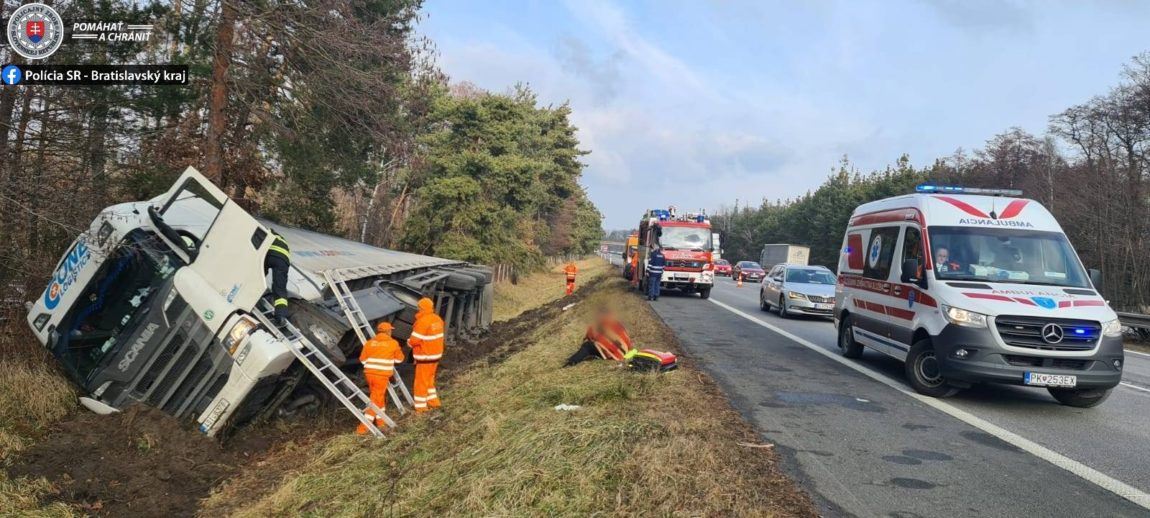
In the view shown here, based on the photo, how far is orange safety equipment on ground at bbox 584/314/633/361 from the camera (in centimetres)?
953

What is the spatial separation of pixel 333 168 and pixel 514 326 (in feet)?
21.2

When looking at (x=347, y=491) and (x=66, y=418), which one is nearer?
(x=347, y=491)

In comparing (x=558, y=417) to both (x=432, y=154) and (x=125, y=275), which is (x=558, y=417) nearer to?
(x=125, y=275)

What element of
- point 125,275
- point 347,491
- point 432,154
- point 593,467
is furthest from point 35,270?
point 432,154

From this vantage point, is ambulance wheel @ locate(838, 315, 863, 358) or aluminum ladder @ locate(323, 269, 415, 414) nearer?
aluminum ladder @ locate(323, 269, 415, 414)

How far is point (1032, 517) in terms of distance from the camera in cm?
464

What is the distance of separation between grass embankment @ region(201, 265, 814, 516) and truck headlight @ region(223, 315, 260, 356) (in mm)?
1298

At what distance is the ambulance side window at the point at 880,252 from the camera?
381 inches

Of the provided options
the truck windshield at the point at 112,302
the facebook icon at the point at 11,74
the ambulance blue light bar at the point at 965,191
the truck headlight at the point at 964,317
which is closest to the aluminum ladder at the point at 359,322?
the truck windshield at the point at 112,302

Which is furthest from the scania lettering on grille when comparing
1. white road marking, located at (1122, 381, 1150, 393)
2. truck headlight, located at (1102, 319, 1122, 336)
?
white road marking, located at (1122, 381, 1150, 393)

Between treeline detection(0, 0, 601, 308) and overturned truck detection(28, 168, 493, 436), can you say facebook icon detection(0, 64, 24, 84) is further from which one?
overturned truck detection(28, 168, 493, 436)

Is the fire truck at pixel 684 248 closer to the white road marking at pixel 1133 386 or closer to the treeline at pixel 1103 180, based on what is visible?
the treeline at pixel 1103 180

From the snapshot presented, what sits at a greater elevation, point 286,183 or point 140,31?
point 140,31
